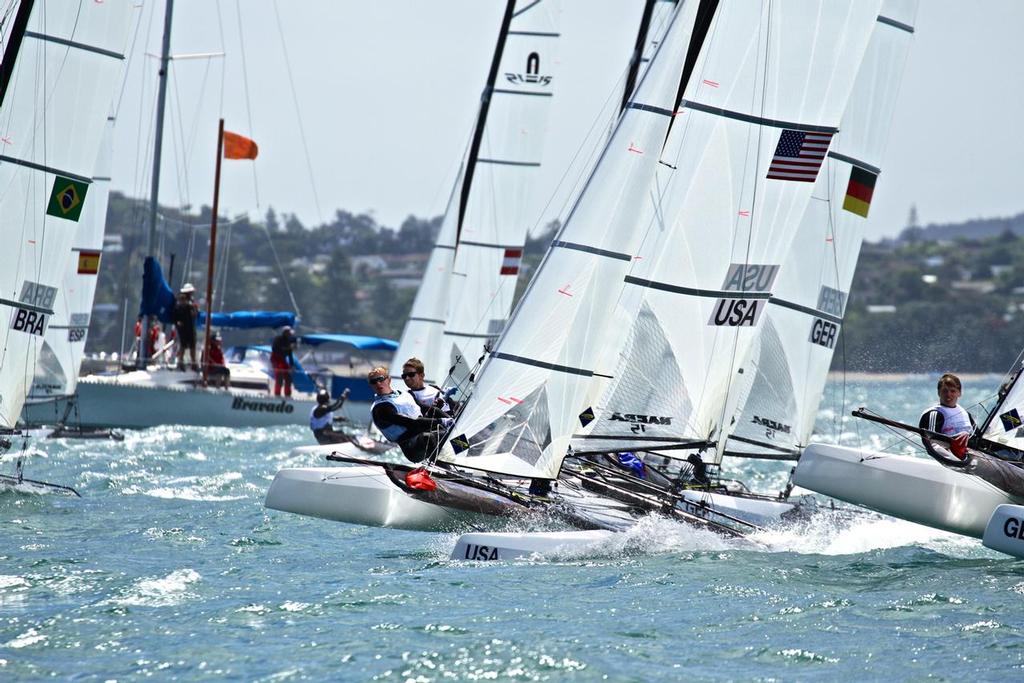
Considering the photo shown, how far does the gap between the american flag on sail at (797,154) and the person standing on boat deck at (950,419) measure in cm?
192

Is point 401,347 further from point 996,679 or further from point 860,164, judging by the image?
point 996,679

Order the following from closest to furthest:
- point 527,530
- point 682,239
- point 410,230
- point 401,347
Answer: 1. point 527,530
2. point 682,239
3. point 401,347
4. point 410,230

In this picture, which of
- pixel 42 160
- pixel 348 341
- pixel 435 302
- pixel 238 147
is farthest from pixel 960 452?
pixel 238 147

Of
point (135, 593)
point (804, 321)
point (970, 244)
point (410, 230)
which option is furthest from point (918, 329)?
point (135, 593)

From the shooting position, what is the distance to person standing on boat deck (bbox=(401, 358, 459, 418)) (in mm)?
9688

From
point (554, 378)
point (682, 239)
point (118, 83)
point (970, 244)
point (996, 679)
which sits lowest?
point (996, 679)

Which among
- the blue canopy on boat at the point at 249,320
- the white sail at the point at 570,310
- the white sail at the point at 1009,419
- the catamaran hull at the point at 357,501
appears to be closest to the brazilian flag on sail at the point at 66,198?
the catamaran hull at the point at 357,501

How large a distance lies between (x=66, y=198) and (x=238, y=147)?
14.1m

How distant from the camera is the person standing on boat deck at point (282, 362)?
23078mm

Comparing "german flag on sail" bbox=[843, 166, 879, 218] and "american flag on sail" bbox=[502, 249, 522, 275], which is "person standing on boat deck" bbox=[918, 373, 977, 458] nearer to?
"german flag on sail" bbox=[843, 166, 879, 218]

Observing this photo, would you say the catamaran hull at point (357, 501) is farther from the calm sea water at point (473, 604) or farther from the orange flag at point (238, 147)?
the orange flag at point (238, 147)

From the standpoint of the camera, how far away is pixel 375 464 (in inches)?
362

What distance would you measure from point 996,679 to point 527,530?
138 inches

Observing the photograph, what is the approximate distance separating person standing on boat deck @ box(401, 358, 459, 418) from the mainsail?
0.61m
